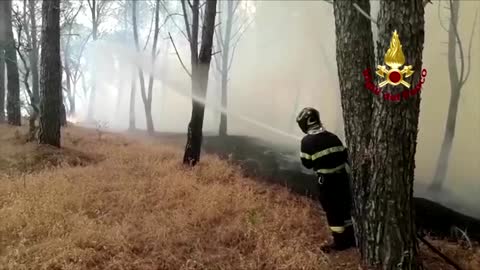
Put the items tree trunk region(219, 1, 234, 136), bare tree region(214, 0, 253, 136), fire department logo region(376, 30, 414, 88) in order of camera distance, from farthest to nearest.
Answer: bare tree region(214, 0, 253, 136), tree trunk region(219, 1, 234, 136), fire department logo region(376, 30, 414, 88)

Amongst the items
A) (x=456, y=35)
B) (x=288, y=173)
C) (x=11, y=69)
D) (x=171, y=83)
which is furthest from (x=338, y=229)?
(x=171, y=83)

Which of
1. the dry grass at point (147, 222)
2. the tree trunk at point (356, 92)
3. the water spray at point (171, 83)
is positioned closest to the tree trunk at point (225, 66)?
the water spray at point (171, 83)

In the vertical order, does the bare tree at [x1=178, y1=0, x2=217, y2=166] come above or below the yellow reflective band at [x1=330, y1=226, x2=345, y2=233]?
above

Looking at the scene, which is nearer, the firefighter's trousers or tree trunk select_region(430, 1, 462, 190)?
the firefighter's trousers

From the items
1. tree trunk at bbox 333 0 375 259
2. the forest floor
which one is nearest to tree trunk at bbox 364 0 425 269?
tree trunk at bbox 333 0 375 259

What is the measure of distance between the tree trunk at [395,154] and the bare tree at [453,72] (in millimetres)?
5651

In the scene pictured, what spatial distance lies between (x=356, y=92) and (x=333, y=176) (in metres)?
0.92

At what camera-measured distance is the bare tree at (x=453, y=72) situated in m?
8.91

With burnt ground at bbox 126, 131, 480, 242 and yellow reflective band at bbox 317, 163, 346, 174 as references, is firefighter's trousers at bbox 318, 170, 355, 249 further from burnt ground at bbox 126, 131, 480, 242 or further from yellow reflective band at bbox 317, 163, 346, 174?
burnt ground at bbox 126, 131, 480, 242

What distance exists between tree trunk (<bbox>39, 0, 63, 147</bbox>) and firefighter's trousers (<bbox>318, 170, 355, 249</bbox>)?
5.88m

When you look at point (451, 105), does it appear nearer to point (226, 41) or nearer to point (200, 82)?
point (200, 82)

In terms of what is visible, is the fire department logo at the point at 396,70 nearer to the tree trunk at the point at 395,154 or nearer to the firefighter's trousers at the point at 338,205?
the tree trunk at the point at 395,154

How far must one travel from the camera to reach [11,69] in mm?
11172

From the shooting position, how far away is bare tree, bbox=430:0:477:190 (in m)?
8.91
